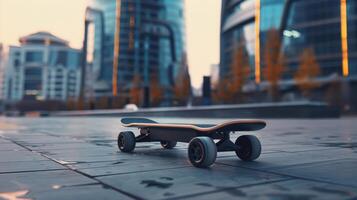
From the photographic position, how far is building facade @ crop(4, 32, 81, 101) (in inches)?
6870

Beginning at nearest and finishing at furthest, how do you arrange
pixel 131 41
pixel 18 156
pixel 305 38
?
pixel 18 156, pixel 305 38, pixel 131 41

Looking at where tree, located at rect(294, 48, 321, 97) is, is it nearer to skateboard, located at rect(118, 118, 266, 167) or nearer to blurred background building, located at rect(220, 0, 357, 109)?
blurred background building, located at rect(220, 0, 357, 109)

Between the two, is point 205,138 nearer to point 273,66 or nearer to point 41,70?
point 273,66

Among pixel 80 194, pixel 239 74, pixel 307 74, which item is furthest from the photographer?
pixel 239 74

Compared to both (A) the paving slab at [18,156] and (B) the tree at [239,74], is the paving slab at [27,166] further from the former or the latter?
(B) the tree at [239,74]

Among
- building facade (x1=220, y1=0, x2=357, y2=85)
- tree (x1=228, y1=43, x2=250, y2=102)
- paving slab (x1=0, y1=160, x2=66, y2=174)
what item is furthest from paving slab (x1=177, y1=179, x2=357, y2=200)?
building facade (x1=220, y1=0, x2=357, y2=85)

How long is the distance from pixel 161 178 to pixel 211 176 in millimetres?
565

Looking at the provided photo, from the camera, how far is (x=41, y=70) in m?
176

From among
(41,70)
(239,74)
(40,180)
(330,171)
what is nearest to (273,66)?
(239,74)

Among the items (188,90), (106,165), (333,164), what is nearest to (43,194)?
(106,165)

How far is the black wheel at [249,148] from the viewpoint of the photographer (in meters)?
5.19

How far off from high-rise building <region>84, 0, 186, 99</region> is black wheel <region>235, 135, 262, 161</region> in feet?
356

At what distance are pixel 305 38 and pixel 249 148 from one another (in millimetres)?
65608

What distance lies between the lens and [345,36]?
61.5 m
